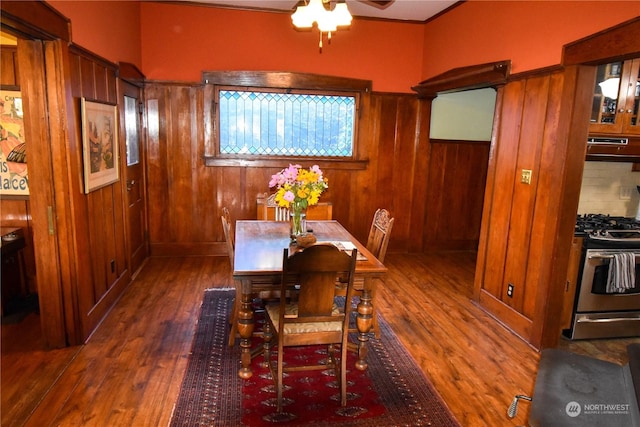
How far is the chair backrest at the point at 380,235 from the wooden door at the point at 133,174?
2.52 meters

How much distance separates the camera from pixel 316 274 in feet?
7.36

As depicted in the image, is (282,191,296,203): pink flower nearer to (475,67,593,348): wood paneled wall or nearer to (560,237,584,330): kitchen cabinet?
(475,67,593,348): wood paneled wall

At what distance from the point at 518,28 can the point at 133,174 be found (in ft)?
13.2

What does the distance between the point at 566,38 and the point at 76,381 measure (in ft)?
13.2

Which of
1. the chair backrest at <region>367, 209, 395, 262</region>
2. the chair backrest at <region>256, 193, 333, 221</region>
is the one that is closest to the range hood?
the chair backrest at <region>367, 209, 395, 262</region>

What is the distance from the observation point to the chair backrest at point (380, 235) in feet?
9.98

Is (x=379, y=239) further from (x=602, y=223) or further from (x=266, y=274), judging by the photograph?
(x=602, y=223)

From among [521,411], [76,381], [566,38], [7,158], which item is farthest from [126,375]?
[566,38]

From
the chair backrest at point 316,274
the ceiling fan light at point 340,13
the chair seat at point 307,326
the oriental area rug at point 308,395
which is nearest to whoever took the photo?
the chair backrest at point 316,274

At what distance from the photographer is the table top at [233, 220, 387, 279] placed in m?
2.56

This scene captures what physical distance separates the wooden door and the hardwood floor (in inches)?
17.7

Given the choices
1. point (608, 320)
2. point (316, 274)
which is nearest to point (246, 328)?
point (316, 274)

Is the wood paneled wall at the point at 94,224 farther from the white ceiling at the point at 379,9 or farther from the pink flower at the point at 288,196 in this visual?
the white ceiling at the point at 379,9

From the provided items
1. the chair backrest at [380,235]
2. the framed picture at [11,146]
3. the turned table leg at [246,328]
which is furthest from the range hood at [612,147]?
the framed picture at [11,146]
